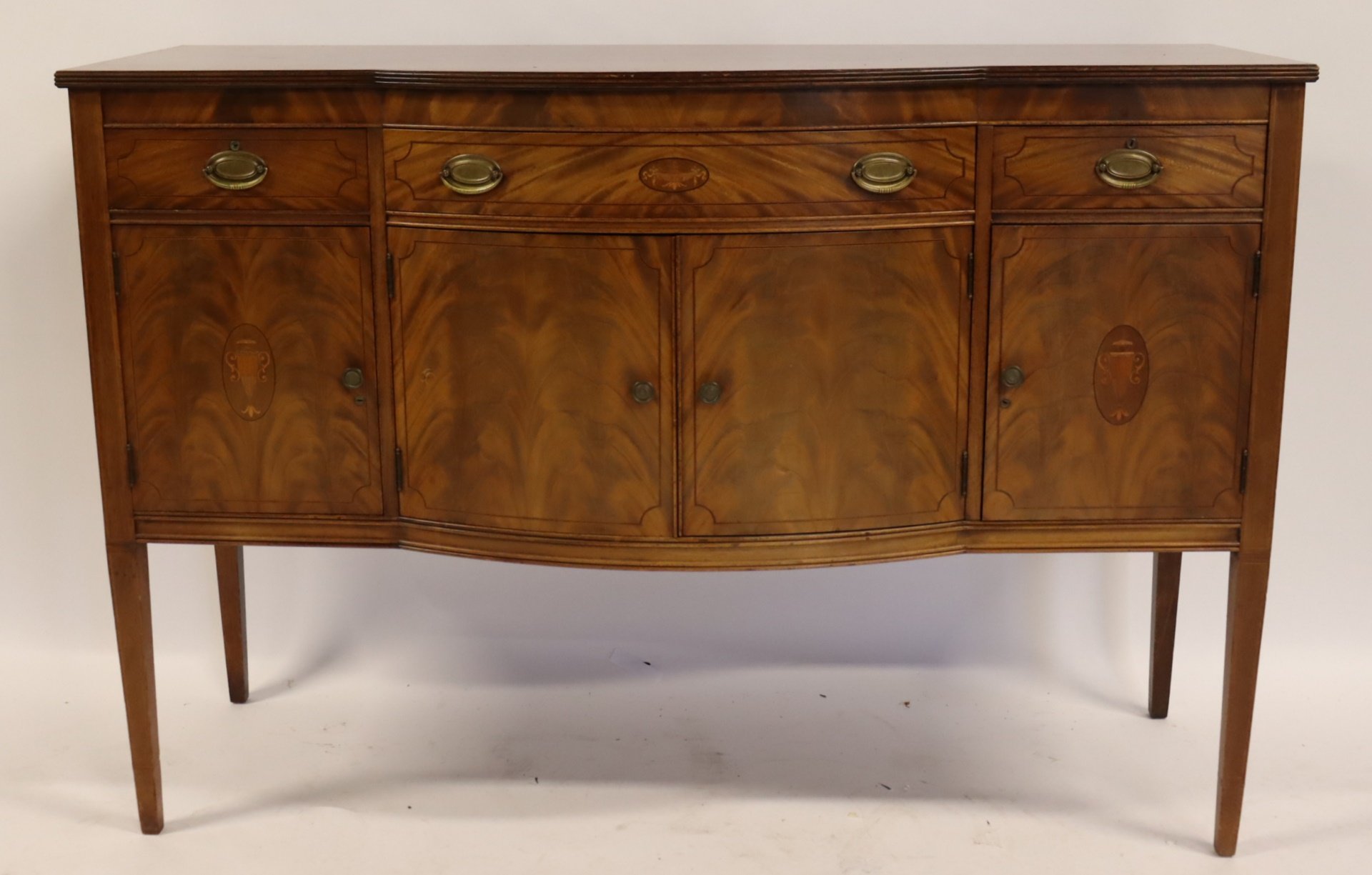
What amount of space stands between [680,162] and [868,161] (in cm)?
27

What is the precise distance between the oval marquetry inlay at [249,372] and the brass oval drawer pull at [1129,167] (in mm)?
1299

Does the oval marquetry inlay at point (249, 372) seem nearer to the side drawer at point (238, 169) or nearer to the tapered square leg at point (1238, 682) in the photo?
the side drawer at point (238, 169)

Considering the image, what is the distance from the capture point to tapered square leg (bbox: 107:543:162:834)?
9.40ft

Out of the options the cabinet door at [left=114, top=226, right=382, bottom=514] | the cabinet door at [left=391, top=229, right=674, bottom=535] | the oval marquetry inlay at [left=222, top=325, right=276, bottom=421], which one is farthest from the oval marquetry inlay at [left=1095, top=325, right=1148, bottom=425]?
the oval marquetry inlay at [left=222, top=325, right=276, bottom=421]

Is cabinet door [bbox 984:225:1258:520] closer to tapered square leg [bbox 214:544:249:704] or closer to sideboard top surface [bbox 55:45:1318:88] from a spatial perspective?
sideboard top surface [bbox 55:45:1318:88]

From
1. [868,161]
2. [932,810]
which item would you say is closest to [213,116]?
[868,161]

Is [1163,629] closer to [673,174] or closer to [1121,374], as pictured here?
[1121,374]

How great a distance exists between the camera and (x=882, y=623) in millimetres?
3662

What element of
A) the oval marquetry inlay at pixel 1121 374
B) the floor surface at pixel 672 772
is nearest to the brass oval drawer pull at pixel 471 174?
the oval marquetry inlay at pixel 1121 374

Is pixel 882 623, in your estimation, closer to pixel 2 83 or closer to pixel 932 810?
pixel 932 810

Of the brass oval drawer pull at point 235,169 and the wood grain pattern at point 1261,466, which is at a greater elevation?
the brass oval drawer pull at point 235,169

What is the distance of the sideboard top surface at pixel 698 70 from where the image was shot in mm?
2514

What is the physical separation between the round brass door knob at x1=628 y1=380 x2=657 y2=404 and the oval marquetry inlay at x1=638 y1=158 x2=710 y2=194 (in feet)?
0.97

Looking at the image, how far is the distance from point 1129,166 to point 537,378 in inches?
36.8
